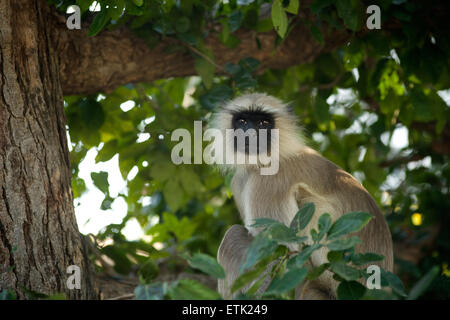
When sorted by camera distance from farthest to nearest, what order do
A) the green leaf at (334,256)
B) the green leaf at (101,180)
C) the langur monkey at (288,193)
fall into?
the green leaf at (101,180) < the langur monkey at (288,193) < the green leaf at (334,256)

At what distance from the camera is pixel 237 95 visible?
175 inches

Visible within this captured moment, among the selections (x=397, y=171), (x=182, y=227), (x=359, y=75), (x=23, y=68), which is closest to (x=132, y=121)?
(x=182, y=227)

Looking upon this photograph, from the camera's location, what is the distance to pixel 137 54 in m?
4.23

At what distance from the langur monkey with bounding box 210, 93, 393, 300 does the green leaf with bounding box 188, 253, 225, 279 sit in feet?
2.93

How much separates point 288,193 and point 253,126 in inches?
27.6

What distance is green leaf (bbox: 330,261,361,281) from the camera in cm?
197

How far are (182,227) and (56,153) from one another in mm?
2285

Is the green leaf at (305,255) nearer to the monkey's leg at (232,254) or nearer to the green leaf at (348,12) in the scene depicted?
the monkey's leg at (232,254)

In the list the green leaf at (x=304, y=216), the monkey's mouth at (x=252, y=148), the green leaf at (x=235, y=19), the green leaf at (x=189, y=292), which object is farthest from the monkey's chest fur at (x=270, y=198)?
the green leaf at (x=189, y=292)

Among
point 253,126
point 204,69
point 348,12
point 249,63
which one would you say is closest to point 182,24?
point 204,69

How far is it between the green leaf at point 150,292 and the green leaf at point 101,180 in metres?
→ 1.59

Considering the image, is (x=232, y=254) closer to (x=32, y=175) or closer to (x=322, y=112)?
(x=32, y=175)

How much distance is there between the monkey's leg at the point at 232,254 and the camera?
3256 millimetres
